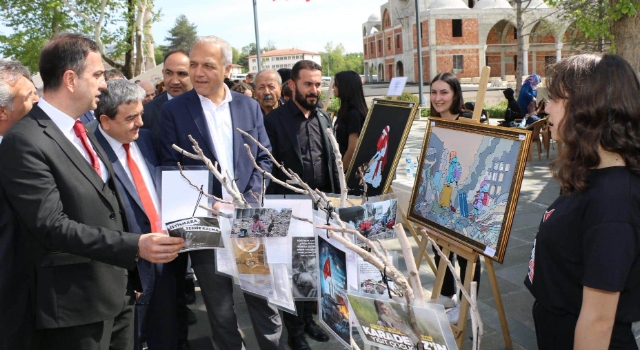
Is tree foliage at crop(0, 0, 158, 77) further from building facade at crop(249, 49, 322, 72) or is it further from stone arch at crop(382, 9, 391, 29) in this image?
building facade at crop(249, 49, 322, 72)

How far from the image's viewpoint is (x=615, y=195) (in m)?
1.47

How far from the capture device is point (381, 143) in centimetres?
391

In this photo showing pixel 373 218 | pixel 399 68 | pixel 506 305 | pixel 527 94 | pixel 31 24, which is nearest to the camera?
pixel 373 218

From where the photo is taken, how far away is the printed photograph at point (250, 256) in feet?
6.89

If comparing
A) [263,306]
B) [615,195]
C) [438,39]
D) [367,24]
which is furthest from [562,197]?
[367,24]

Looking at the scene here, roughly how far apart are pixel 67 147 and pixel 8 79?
41.4 inches

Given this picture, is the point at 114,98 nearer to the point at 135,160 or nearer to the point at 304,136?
the point at 135,160

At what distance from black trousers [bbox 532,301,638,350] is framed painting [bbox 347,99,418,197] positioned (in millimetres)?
1895

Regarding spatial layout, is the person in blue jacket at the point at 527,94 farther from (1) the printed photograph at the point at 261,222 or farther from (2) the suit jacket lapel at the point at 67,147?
(2) the suit jacket lapel at the point at 67,147

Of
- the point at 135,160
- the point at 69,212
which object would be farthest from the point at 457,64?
the point at 69,212

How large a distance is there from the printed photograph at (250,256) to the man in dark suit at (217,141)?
804mm

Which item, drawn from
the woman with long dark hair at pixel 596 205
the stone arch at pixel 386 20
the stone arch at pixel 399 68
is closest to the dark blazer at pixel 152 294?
the woman with long dark hair at pixel 596 205

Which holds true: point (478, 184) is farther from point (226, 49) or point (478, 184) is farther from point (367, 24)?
point (367, 24)

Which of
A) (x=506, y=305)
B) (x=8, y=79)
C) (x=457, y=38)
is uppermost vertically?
(x=457, y=38)
